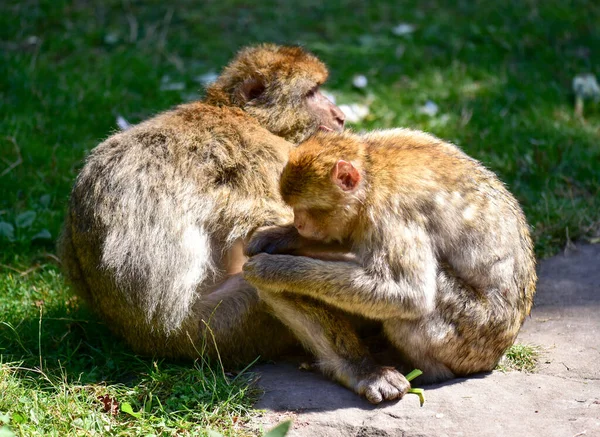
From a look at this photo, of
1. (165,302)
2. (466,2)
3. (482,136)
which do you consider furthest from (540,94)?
(165,302)

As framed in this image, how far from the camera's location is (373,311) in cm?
437

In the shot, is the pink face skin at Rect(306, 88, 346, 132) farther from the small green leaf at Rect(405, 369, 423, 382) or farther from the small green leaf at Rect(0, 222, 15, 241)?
the small green leaf at Rect(0, 222, 15, 241)

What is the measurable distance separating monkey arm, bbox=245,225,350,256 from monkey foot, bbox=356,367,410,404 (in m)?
0.71

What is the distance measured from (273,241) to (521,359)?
158 cm

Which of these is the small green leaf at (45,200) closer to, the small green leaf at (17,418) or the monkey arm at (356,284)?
the small green leaf at (17,418)

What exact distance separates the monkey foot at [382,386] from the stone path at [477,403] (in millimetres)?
49

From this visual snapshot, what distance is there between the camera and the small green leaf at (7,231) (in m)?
6.21

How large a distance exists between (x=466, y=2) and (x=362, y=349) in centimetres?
670

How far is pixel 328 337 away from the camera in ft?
15.1

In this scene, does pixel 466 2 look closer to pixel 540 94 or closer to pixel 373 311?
pixel 540 94

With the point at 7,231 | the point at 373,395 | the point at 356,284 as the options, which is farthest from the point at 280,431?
the point at 7,231

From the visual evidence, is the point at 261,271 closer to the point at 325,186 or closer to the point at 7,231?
the point at 325,186

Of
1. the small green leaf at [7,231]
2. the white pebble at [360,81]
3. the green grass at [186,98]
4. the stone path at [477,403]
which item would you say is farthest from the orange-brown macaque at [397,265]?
the white pebble at [360,81]

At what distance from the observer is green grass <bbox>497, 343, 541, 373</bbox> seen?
485cm
